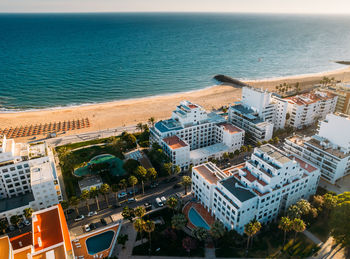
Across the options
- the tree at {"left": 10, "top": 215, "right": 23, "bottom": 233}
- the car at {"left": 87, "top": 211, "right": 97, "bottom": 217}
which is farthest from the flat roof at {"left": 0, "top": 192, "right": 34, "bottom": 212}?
the car at {"left": 87, "top": 211, "right": 97, "bottom": 217}

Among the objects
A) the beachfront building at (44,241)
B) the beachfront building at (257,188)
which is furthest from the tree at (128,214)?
the beachfront building at (257,188)

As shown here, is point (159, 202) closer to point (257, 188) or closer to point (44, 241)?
point (257, 188)

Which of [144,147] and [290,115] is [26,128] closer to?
[144,147]

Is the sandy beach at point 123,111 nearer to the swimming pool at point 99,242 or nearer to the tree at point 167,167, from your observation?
the tree at point 167,167

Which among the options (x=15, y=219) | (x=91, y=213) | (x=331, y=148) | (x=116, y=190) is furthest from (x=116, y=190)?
(x=331, y=148)

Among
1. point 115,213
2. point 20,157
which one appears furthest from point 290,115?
point 20,157
